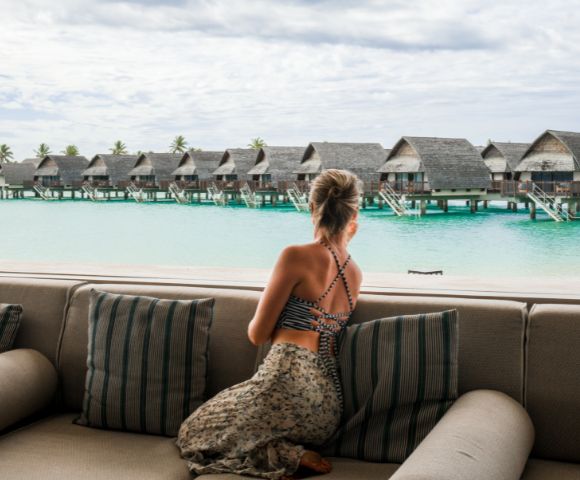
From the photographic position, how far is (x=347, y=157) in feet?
99.2

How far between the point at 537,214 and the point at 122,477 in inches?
1340

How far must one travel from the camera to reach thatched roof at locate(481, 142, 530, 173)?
95.1 feet

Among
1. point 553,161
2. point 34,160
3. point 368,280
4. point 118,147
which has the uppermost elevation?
point 118,147

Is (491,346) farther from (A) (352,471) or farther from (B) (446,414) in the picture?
(A) (352,471)

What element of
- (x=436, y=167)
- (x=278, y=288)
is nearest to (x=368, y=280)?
(x=278, y=288)

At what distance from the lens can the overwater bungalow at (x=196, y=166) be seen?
37031 millimetres

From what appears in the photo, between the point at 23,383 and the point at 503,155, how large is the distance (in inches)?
1179

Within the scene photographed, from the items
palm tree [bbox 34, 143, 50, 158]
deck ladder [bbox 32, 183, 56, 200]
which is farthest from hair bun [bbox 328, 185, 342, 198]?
deck ladder [bbox 32, 183, 56, 200]

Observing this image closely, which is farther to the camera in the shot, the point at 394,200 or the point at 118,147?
the point at 118,147

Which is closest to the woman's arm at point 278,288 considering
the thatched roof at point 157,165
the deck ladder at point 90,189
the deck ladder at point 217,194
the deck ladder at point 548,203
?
the deck ladder at point 548,203

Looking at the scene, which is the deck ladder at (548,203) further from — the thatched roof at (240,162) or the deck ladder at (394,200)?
the thatched roof at (240,162)

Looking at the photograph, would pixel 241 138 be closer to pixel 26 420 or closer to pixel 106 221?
pixel 26 420

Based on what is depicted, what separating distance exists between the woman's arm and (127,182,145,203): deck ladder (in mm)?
36933

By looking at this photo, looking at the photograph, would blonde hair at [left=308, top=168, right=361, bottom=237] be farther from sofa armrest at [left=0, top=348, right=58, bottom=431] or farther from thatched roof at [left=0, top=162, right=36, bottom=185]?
thatched roof at [left=0, top=162, right=36, bottom=185]
